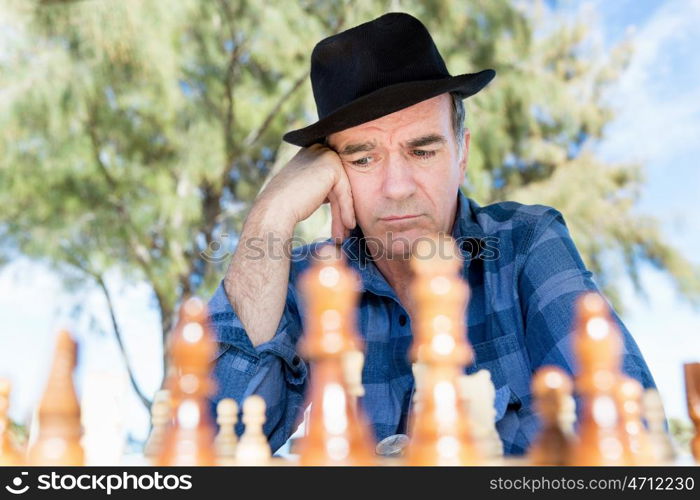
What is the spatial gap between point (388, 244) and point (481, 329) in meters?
0.36

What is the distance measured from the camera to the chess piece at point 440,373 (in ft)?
2.34

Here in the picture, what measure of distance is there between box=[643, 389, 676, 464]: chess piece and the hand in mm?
1057

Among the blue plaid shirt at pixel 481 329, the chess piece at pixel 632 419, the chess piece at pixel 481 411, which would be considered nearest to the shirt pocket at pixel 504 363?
the blue plaid shirt at pixel 481 329

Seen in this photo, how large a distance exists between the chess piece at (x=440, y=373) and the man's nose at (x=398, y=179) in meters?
0.95

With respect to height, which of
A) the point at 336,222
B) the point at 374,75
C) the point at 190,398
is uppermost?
the point at 374,75

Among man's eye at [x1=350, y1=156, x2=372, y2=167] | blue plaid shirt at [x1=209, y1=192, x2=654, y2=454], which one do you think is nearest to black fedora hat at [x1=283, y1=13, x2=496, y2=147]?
man's eye at [x1=350, y1=156, x2=372, y2=167]

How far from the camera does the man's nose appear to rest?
183 centimetres

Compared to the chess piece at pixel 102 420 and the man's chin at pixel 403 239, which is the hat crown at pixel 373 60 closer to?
the man's chin at pixel 403 239

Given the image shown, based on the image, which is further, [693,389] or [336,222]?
[336,222]

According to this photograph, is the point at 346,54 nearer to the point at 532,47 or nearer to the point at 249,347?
the point at 249,347

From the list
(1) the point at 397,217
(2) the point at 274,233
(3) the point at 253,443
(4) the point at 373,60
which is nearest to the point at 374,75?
(4) the point at 373,60

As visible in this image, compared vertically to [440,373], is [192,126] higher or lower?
higher

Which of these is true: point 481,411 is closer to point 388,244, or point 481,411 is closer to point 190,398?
point 190,398

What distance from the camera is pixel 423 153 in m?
1.87
